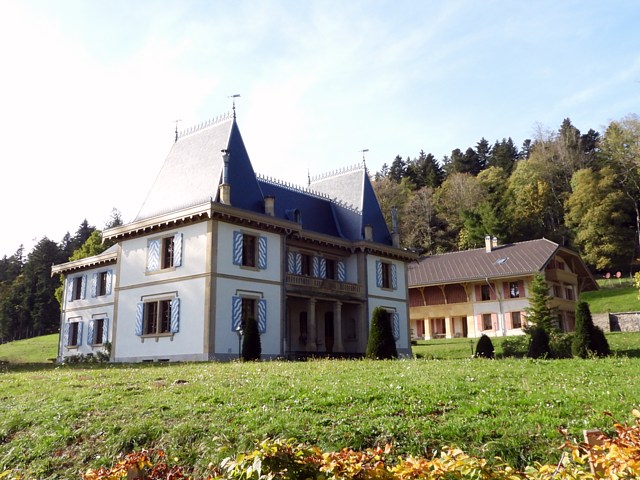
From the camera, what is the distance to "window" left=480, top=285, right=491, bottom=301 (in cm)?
4657

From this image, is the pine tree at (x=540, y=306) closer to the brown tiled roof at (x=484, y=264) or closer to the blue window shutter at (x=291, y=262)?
the brown tiled roof at (x=484, y=264)

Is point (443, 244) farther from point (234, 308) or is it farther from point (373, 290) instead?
point (234, 308)

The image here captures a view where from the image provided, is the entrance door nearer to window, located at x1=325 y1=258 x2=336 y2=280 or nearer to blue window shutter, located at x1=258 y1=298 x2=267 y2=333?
window, located at x1=325 y1=258 x2=336 y2=280

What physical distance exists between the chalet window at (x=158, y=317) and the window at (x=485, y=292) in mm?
29243

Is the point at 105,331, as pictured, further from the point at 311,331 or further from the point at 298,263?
the point at 311,331

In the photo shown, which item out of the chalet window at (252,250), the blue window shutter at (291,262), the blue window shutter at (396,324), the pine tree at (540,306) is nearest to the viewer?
the chalet window at (252,250)

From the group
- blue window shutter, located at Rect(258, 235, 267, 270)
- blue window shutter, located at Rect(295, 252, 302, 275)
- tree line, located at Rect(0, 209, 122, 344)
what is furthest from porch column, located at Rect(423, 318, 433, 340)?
tree line, located at Rect(0, 209, 122, 344)

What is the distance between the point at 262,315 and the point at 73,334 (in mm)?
16379

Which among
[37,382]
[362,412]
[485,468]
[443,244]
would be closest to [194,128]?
[37,382]

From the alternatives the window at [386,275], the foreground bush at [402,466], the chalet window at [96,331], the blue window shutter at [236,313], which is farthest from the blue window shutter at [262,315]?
the foreground bush at [402,466]

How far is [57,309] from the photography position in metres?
68.2

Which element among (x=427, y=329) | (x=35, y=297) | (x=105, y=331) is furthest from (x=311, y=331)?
(x=35, y=297)

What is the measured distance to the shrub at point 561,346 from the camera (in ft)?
77.8

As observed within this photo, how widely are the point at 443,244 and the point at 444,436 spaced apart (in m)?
60.8
